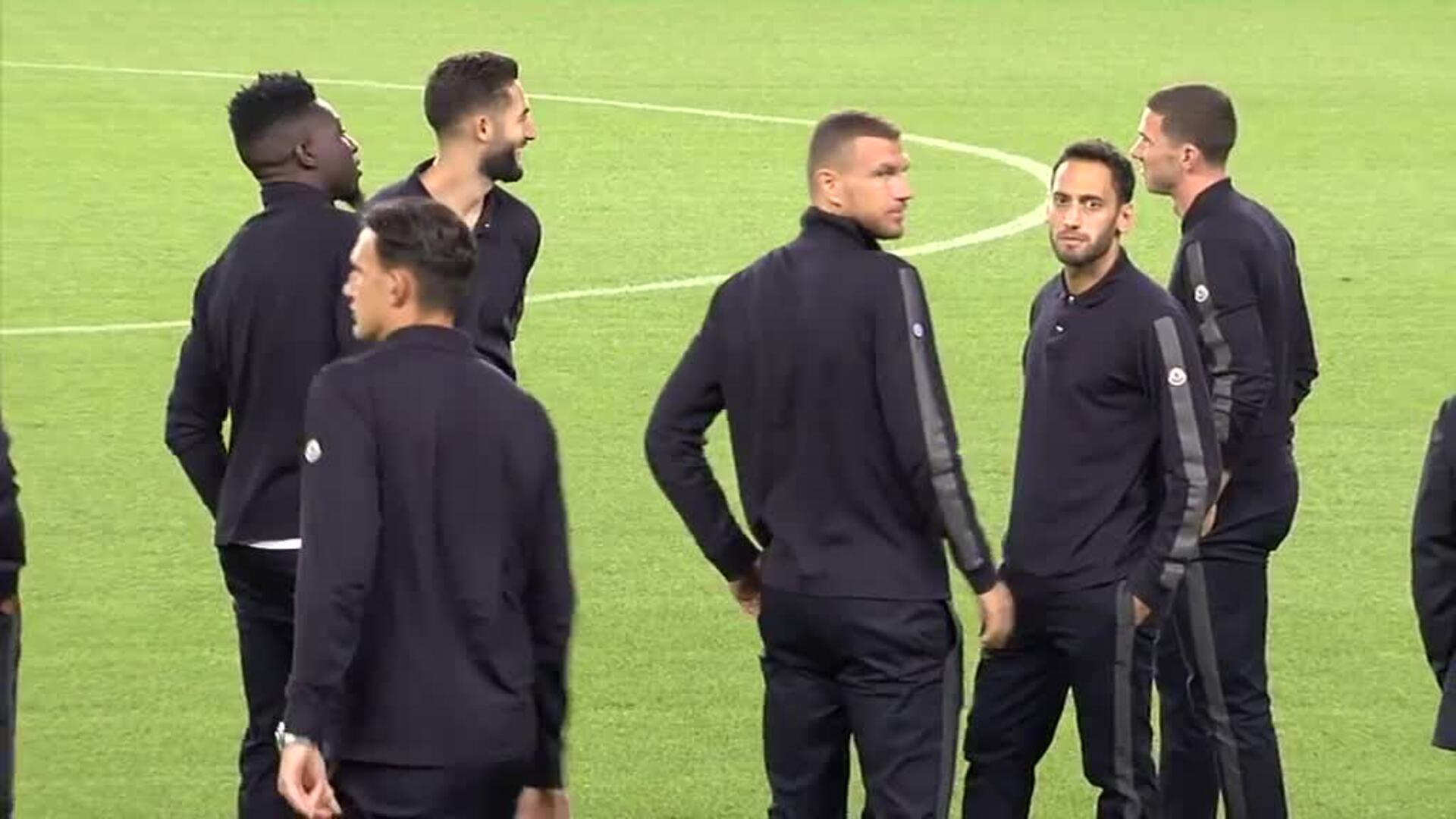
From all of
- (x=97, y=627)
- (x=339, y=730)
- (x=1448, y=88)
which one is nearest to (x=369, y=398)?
(x=339, y=730)

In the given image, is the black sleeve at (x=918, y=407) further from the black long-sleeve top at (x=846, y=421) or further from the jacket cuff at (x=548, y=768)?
the jacket cuff at (x=548, y=768)

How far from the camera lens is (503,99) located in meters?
8.66

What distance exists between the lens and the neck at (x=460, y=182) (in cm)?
862

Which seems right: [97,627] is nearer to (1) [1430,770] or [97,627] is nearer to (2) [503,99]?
(2) [503,99]

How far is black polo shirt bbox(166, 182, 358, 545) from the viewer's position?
7.65 m

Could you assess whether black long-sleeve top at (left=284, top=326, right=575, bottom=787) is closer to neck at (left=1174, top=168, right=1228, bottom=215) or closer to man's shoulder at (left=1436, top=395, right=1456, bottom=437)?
man's shoulder at (left=1436, top=395, right=1456, bottom=437)

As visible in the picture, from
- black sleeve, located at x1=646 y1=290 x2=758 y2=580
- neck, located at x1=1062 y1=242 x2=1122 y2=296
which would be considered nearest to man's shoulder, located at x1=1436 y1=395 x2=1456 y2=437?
neck, located at x1=1062 y1=242 x2=1122 y2=296

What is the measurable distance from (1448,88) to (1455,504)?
1981 cm

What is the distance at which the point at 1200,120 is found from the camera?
8.71 m

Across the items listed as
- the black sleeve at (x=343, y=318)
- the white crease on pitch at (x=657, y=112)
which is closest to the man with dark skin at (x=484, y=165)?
the black sleeve at (x=343, y=318)

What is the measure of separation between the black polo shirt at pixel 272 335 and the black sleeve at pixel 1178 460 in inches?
75.9

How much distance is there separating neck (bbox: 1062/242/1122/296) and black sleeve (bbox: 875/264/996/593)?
0.76m

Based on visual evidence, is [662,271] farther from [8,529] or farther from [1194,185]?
[8,529]

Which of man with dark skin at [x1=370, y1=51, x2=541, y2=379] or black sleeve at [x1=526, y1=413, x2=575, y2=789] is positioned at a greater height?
man with dark skin at [x1=370, y1=51, x2=541, y2=379]
